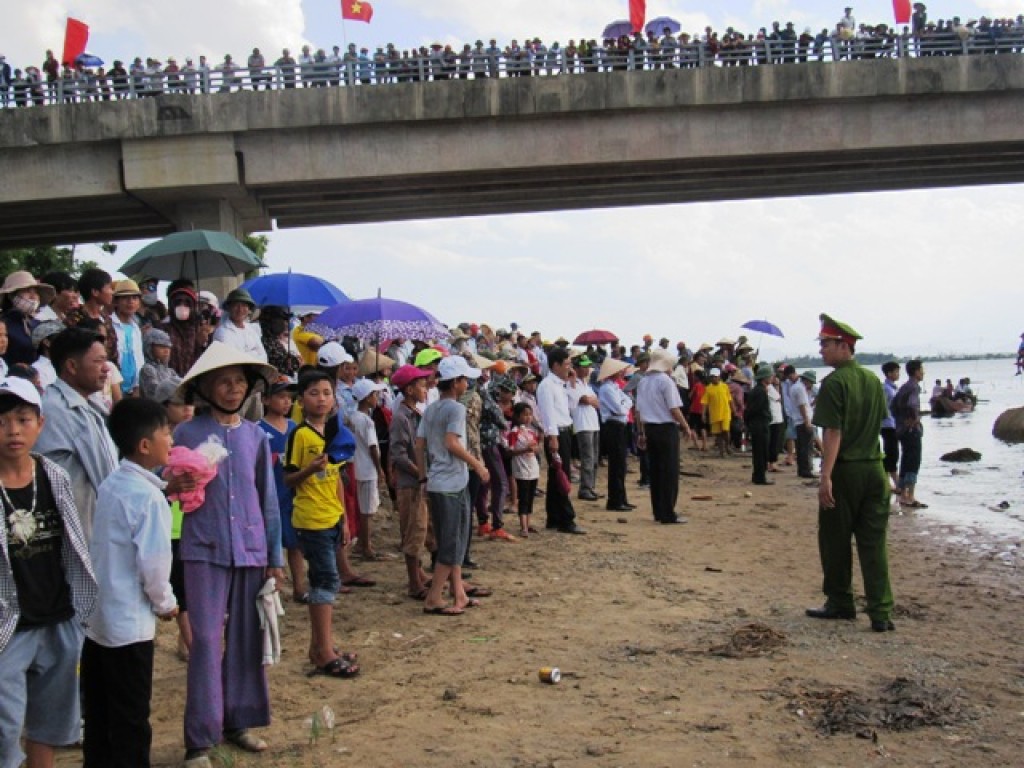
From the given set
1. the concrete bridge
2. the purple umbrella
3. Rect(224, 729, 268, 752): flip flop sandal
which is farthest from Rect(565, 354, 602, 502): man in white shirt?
the concrete bridge

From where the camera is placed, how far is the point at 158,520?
4.08 meters

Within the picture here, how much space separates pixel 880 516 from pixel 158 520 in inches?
209

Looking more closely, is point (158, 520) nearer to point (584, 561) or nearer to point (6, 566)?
point (6, 566)

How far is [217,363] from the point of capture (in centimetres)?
469

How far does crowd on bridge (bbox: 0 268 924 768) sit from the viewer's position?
388 centimetres

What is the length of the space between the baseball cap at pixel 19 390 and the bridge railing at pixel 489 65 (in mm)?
19018

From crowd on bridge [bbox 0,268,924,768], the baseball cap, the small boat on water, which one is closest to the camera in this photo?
the baseball cap

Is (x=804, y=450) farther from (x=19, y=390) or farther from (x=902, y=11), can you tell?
(x=19, y=390)

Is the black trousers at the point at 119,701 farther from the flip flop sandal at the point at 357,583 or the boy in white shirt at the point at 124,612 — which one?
the flip flop sandal at the point at 357,583

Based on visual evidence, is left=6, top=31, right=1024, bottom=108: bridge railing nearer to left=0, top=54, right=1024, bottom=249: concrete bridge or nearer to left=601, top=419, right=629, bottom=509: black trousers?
left=0, top=54, right=1024, bottom=249: concrete bridge

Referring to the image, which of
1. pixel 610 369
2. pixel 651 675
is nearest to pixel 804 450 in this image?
pixel 610 369

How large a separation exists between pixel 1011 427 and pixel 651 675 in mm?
26876

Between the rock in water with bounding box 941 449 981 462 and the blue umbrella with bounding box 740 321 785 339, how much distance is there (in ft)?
17.4

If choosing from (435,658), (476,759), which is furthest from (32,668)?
(435,658)
